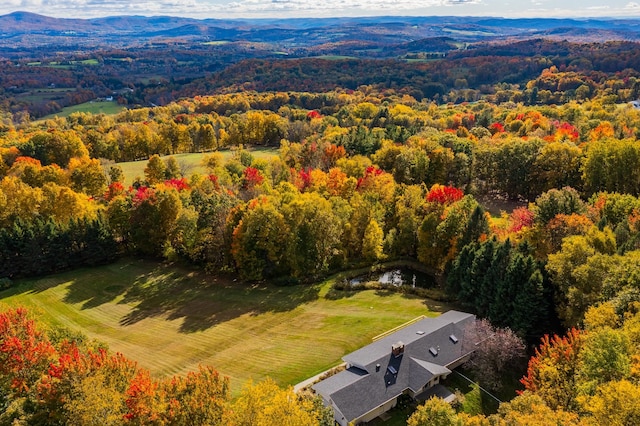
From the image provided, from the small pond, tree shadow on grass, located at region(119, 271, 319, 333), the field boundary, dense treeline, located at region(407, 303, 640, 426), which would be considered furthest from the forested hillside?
the field boundary

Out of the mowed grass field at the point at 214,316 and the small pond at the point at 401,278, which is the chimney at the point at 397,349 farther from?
the small pond at the point at 401,278

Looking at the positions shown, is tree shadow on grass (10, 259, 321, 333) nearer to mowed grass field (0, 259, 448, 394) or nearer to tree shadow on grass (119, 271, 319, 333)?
tree shadow on grass (119, 271, 319, 333)

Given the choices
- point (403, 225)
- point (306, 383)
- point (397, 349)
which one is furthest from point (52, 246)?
point (397, 349)

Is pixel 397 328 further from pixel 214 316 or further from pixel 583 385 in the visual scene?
pixel 214 316

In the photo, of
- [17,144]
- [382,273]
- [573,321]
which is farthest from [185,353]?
[17,144]

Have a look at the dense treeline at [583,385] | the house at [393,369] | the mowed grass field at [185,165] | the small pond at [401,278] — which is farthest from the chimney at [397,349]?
the mowed grass field at [185,165]
